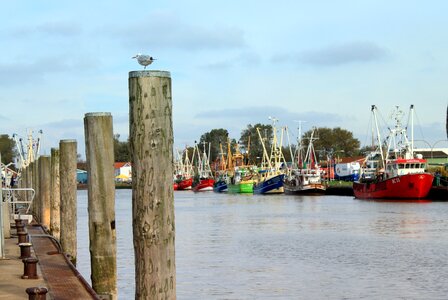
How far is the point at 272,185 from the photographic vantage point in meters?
153

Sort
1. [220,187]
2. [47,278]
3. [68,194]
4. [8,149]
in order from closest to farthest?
[47,278] < [68,194] < [8,149] < [220,187]

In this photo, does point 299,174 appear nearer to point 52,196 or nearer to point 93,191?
point 52,196

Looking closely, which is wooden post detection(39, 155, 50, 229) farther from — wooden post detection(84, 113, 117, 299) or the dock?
wooden post detection(84, 113, 117, 299)

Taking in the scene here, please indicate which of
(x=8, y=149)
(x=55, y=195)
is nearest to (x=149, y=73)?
(x=55, y=195)

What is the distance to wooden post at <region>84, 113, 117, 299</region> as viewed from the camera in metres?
17.5

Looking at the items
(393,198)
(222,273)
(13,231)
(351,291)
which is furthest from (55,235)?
(393,198)

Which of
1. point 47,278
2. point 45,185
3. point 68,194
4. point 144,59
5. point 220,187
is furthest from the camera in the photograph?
point 220,187

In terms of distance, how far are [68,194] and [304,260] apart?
1562 cm

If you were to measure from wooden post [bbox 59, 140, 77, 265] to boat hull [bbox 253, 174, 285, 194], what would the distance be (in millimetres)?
128238

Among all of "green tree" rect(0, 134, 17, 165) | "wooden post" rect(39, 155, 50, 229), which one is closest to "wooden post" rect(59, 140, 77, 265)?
"wooden post" rect(39, 155, 50, 229)

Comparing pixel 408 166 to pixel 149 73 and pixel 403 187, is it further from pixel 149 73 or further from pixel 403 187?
pixel 149 73

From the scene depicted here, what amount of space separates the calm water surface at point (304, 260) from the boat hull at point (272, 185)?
87.8 metres

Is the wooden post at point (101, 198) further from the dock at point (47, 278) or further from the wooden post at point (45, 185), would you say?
the wooden post at point (45, 185)

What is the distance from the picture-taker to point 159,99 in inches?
433
